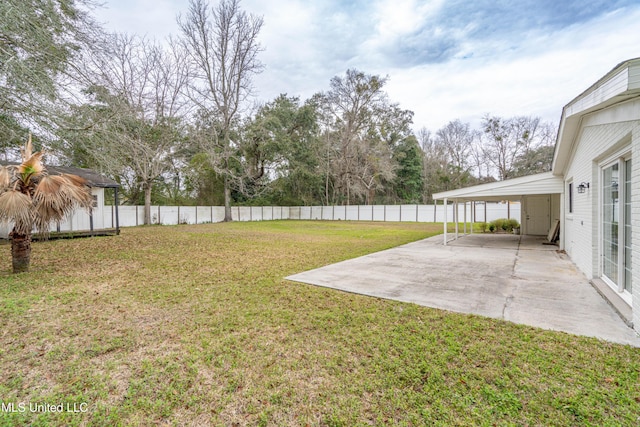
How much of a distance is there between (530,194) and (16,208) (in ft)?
40.6

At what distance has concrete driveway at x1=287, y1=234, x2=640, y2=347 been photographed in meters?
3.39

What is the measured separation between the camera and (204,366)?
8.17 ft

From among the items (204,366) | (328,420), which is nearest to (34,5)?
(204,366)

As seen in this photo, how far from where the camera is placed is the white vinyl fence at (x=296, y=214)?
52.4 ft

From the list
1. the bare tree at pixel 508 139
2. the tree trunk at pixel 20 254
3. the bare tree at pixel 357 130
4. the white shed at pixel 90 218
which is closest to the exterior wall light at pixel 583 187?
the tree trunk at pixel 20 254

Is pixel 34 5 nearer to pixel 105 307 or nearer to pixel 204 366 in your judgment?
pixel 105 307

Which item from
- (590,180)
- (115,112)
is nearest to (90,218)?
(115,112)

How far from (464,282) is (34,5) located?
9.36 meters

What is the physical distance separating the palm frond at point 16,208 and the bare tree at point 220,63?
15045 mm

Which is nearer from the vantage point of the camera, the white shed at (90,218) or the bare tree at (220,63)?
the white shed at (90,218)

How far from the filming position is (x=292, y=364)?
2525 millimetres

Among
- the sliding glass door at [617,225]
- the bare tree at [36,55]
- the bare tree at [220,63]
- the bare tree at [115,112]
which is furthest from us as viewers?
the bare tree at [220,63]

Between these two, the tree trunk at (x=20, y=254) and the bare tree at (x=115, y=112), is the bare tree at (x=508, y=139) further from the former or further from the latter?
the tree trunk at (x=20, y=254)

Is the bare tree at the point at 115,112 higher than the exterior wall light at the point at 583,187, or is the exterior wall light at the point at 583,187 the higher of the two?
the bare tree at the point at 115,112
